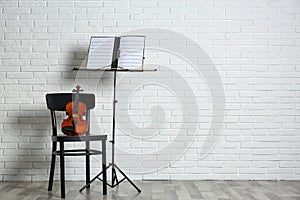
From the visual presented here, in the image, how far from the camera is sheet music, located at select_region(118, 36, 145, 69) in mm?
4480

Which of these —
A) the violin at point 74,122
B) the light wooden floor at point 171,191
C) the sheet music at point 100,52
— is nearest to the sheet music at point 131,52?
the sheet music at point 100,52

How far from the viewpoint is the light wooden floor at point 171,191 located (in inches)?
163

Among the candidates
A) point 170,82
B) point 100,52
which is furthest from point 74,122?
point 170,82

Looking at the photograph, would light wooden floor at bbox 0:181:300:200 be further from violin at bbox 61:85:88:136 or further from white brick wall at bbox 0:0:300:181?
violin at bbox 61:85:88:136

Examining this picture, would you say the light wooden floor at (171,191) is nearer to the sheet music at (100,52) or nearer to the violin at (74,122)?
the violin at (74,122)

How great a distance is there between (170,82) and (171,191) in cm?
118

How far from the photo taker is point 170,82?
5.09 metres

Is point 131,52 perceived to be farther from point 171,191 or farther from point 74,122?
point 171,191

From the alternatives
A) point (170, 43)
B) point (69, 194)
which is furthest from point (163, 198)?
point (170, 43)

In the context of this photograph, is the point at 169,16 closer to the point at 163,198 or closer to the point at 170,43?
the point at 170,43

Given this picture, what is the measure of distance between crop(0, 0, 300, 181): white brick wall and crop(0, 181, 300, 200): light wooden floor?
242 millimetres

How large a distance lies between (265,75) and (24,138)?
249cm

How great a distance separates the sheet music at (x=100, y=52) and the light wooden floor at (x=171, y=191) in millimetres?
1117

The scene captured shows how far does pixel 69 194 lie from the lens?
4297mm
